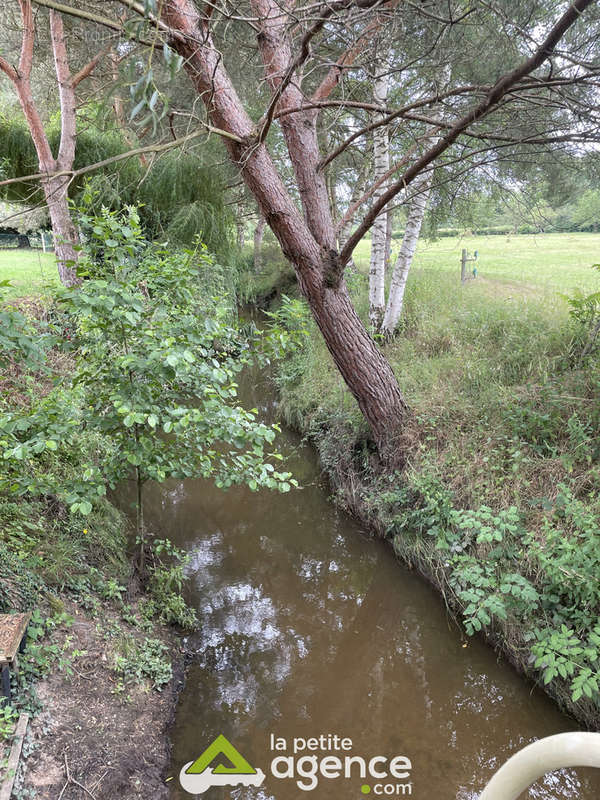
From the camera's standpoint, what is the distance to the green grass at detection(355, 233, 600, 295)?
26.3 ft

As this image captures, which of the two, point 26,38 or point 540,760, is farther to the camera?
point 26,38

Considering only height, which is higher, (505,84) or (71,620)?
(505,84)

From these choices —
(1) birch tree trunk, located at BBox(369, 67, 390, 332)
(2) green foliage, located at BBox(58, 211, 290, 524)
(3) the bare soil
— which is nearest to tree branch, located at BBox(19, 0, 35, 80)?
(1) birch tree trunk, located at BBox(369, 67, 390, 332)

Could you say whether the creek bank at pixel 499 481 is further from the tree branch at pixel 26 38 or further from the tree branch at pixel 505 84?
the tree branch at pixel 26 38

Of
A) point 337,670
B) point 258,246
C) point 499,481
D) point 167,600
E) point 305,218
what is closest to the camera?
point 337,670

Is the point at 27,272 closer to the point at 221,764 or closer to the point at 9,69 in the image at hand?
the point at 9,69

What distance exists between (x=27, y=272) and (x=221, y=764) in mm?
8959

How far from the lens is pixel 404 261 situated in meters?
6.36

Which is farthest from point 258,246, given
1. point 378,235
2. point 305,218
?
point 305,218

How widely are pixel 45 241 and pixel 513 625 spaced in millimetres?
15137

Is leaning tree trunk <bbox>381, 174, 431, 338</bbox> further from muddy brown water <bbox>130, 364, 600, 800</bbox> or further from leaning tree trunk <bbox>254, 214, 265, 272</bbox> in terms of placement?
leaning tree trunk <bbox>254, 214, 265, 272</bbox>

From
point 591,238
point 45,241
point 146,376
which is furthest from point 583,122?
point 45,241

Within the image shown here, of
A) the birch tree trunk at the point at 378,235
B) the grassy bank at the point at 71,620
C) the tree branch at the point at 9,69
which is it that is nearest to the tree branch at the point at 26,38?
the tree branch at the point at 9,69

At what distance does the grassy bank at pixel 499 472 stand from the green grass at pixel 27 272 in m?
4.17
